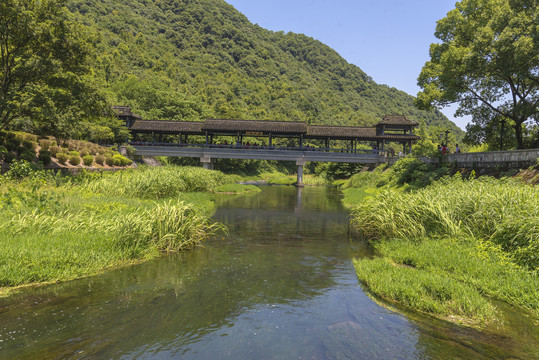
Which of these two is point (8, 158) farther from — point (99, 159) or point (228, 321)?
point (228, 321)

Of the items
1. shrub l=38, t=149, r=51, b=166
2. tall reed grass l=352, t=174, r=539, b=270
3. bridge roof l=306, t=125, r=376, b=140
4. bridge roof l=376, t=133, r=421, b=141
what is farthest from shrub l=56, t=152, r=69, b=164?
bridge roof l=376, t=133, r=421, b=141

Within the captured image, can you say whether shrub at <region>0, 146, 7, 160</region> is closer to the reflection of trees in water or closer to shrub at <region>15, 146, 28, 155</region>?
shrub at <region>15, 146, 28, 155</region>

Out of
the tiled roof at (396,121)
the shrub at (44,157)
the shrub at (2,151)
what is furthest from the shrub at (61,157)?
the tiled roof at (396,121)

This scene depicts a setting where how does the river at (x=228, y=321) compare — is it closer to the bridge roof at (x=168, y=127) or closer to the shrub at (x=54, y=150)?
the shrub at (x=54, y=150)

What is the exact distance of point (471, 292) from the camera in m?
6.76

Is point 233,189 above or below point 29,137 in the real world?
below

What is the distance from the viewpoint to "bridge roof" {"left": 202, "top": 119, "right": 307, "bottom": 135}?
43156mm

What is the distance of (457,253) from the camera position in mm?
8812

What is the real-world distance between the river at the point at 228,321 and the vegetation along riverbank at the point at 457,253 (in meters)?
0.49

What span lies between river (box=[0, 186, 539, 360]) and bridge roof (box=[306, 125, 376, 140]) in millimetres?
36615

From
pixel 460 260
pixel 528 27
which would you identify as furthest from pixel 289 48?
pixel 460 260

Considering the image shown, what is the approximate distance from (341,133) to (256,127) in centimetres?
1194

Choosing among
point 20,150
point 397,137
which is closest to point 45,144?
point 20,150

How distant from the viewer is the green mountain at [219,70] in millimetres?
80125
